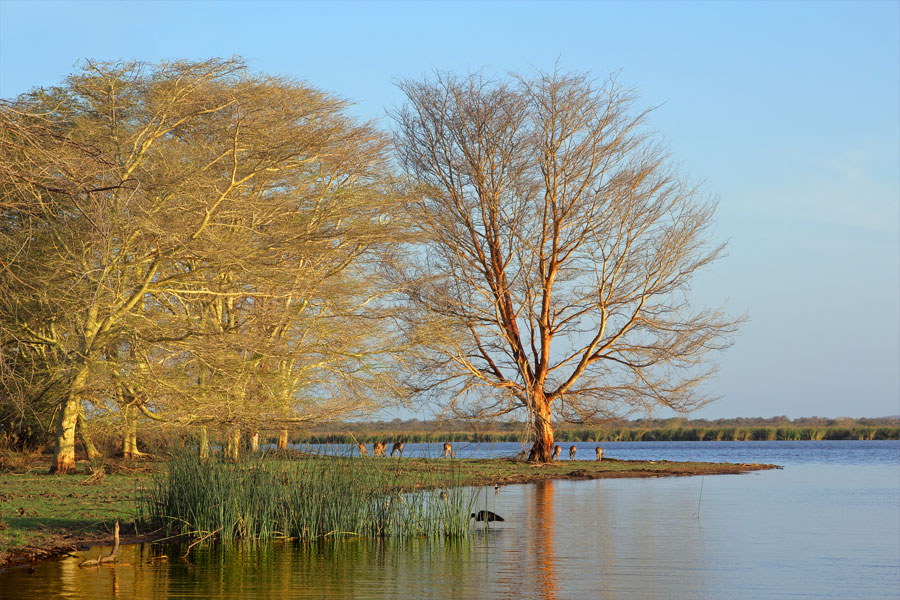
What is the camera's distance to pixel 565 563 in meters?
10.0

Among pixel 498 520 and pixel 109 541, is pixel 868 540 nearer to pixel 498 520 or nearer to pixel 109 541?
pixel 498 520

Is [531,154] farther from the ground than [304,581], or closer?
farther from the ground

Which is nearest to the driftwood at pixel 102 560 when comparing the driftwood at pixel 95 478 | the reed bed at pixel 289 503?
the reed bed at pixel 289 503

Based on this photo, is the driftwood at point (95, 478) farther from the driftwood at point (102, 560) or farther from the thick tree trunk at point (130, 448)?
the thick tree trunk at point (130, 448)

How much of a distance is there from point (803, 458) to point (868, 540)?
2820 centimetres

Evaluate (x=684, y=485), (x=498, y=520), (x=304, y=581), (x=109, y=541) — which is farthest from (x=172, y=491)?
(x=684, y=485)

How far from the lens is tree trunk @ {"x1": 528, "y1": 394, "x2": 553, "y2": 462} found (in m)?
27.4

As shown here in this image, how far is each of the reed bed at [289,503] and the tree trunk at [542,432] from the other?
15350mm

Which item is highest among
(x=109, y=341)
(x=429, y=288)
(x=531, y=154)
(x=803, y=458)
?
(x=531, y=154)

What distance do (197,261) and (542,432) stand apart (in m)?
11.8

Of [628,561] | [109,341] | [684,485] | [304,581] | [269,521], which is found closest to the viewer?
[304,581]

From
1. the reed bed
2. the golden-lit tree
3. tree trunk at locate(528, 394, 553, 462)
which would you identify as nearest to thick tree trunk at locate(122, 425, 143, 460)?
the golden-lit tree

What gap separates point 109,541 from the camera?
11.4 metres

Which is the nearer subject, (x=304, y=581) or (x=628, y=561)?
(x=304, y=581)
